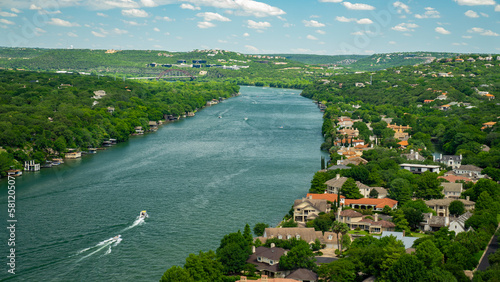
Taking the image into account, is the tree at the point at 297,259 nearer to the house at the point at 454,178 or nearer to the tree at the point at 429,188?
the tree at the point at 429,188

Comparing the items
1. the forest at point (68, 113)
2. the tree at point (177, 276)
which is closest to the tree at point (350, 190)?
the tree at point (177, 276)

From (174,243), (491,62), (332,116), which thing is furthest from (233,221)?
(491,62)

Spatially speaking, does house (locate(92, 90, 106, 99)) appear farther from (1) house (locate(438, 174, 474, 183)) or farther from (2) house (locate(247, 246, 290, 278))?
(2) house (locate(247, 246, 290, 278))

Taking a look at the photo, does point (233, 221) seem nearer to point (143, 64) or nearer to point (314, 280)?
point (314, 280)

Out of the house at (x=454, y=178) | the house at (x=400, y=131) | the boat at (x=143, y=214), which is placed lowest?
the boat at (x=143, y=214)

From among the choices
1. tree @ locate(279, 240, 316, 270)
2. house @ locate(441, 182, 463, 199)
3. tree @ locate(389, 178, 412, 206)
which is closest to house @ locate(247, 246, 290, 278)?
tree @ locate(279, 240, 316, 270)
